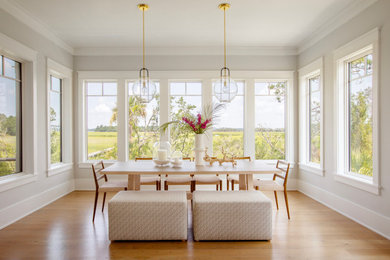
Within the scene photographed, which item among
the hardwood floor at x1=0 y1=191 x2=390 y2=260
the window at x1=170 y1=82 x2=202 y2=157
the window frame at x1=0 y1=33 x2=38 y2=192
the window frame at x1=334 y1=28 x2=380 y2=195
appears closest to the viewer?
the hardwood floor at x1=0 y1=191 x2=390 y2=260

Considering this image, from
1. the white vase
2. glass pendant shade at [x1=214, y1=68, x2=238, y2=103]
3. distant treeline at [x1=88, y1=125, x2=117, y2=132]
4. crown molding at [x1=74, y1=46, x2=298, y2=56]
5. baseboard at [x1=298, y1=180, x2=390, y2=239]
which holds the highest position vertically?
crown molding at [x1=74, y1=46, x2=298, y2=56]

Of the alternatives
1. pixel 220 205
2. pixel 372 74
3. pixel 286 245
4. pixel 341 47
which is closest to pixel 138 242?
pixel 220 205

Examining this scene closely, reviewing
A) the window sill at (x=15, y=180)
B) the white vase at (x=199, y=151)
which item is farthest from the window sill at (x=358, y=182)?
the window sill at (x=15, y=180)

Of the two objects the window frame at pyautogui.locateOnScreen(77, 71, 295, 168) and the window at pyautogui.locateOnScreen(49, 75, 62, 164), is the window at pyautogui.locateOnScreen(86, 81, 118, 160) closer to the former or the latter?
the window frame at pyautogui.locateOnScreen(77, 71, 295, 168)

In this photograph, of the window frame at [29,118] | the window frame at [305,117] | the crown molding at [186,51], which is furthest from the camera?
the crown molding at [186,51]

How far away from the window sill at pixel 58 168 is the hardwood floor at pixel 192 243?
859mm

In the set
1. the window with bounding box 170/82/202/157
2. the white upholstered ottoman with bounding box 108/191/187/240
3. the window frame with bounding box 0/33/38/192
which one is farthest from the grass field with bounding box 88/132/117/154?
the white upholstered ottoman with bounding box 108/191/187/240

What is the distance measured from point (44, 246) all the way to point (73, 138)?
2771mm

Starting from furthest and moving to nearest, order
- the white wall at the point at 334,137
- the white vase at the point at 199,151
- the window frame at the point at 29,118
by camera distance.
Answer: the window frame at the point at 29,118, the white vase at the point at 199,151, the white wall at the point at 334,137

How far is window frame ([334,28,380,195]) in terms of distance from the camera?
117 inches

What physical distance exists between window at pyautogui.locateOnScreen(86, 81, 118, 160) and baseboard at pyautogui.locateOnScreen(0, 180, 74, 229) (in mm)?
908

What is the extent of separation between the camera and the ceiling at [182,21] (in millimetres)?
3332

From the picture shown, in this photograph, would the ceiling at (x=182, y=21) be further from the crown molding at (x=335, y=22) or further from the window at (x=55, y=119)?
the window at (x=55, y=119)

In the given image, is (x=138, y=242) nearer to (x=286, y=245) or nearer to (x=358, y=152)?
(x=286, y=245)
